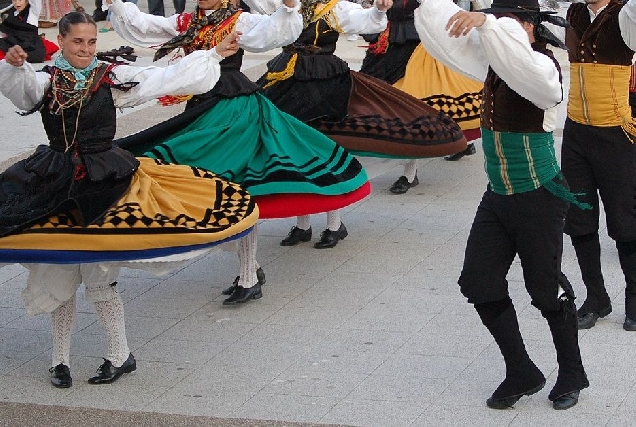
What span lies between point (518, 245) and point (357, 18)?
291 cm

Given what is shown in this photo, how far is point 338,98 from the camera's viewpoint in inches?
280

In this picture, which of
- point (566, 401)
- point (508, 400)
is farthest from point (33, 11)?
point (566, 401)

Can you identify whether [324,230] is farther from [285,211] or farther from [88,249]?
[88,249]

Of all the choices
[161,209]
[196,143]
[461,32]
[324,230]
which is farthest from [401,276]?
[461,32]

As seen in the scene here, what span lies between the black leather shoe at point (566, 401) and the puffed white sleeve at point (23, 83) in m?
2.42

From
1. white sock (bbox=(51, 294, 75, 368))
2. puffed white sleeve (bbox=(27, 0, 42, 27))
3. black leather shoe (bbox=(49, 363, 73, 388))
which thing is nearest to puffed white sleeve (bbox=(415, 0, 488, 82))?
white sock (bbox=(51, 294, 75, 368))

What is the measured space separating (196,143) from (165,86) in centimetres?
77

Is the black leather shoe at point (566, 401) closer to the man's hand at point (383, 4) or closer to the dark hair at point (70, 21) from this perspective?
the dark hair at point (70, 21)

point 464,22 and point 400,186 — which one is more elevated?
point 464,22

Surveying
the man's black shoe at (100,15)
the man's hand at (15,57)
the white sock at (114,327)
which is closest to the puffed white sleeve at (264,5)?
the man's hand at (15,57)

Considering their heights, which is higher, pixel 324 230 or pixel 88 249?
pixel 88 249

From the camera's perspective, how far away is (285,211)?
237 inches

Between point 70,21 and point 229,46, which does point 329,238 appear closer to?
point 229,46

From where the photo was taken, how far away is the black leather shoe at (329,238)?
7.03 metres
